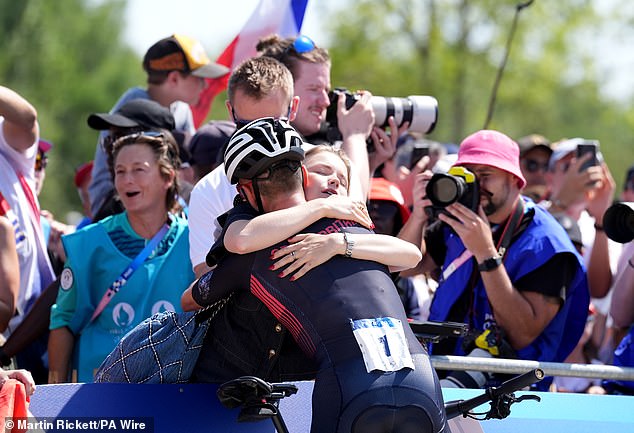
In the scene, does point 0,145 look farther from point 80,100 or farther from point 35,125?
point 80,100

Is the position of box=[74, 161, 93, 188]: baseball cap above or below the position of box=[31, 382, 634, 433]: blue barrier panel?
above

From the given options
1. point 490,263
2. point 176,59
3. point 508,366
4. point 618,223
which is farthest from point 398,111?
point 176,59

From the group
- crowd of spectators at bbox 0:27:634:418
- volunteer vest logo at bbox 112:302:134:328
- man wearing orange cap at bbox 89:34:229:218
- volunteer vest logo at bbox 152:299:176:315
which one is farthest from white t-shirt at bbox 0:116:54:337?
man wearing orange cap at bbox 89:34:229:218

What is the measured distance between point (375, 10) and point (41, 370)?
2527 centimetres

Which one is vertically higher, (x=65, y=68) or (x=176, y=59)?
(x=65, y=68)

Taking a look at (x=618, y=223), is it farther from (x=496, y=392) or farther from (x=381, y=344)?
(x=381, y=344)

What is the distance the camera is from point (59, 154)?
3484 cm

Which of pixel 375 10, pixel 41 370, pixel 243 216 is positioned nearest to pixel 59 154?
pixel 375 10

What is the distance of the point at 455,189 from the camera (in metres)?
5.00

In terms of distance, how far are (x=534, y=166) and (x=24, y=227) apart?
433 centimetres

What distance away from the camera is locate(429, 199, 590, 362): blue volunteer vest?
16.6 ft

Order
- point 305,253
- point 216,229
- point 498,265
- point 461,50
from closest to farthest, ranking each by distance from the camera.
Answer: point 305,253
point 216,229
point 498,265
point 461,50

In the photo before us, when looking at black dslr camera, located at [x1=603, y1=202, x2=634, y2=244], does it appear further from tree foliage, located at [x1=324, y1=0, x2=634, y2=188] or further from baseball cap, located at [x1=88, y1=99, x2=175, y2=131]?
tree foliage, located at [x1=324, y1=0, x2=634, y2=188]

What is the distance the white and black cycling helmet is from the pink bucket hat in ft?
6.59
